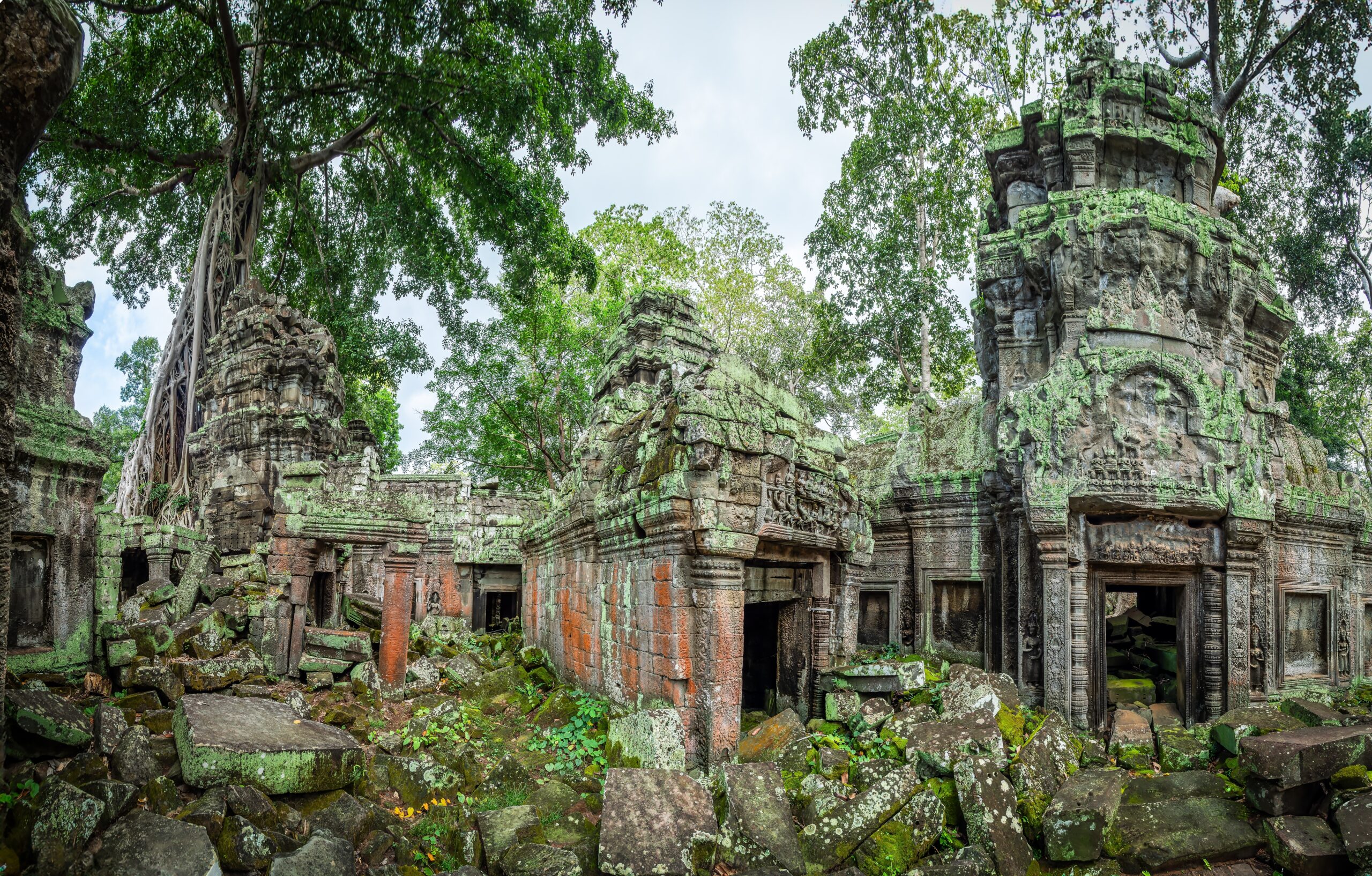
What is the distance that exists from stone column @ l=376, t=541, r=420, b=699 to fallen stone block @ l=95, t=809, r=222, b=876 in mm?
4637

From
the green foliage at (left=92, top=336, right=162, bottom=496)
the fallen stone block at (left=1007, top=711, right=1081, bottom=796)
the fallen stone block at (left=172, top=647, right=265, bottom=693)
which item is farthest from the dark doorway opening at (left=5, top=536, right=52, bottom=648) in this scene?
the green foliage at (left=92, top=336, right=162, bottom=496)

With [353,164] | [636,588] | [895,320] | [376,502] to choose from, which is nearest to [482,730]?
[636,588]

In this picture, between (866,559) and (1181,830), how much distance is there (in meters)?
3.29

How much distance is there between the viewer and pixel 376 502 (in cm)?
805

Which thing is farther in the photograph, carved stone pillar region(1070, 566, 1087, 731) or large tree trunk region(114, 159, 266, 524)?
large tree trunk region(114, 159, 266, 524)

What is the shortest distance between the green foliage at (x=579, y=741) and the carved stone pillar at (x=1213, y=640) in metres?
6.79

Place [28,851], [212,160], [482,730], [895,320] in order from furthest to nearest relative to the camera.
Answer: [895,320] → [212,160] → [482,730] → [28,851]

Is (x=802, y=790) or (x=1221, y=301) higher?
(x=1221, y=301)

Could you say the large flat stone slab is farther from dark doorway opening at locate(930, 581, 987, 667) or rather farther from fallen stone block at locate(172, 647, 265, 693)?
dark doorway opening at locate(930, 581, 987, 667)

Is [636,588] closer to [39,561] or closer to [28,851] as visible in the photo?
[28,851]

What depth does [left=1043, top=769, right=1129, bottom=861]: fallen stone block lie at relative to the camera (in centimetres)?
560

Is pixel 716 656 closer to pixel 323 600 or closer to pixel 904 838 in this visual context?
pixel 904 838

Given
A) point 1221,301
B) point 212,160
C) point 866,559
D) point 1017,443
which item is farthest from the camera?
point 212,160

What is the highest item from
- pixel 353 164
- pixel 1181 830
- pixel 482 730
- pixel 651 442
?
pixel 353 164
